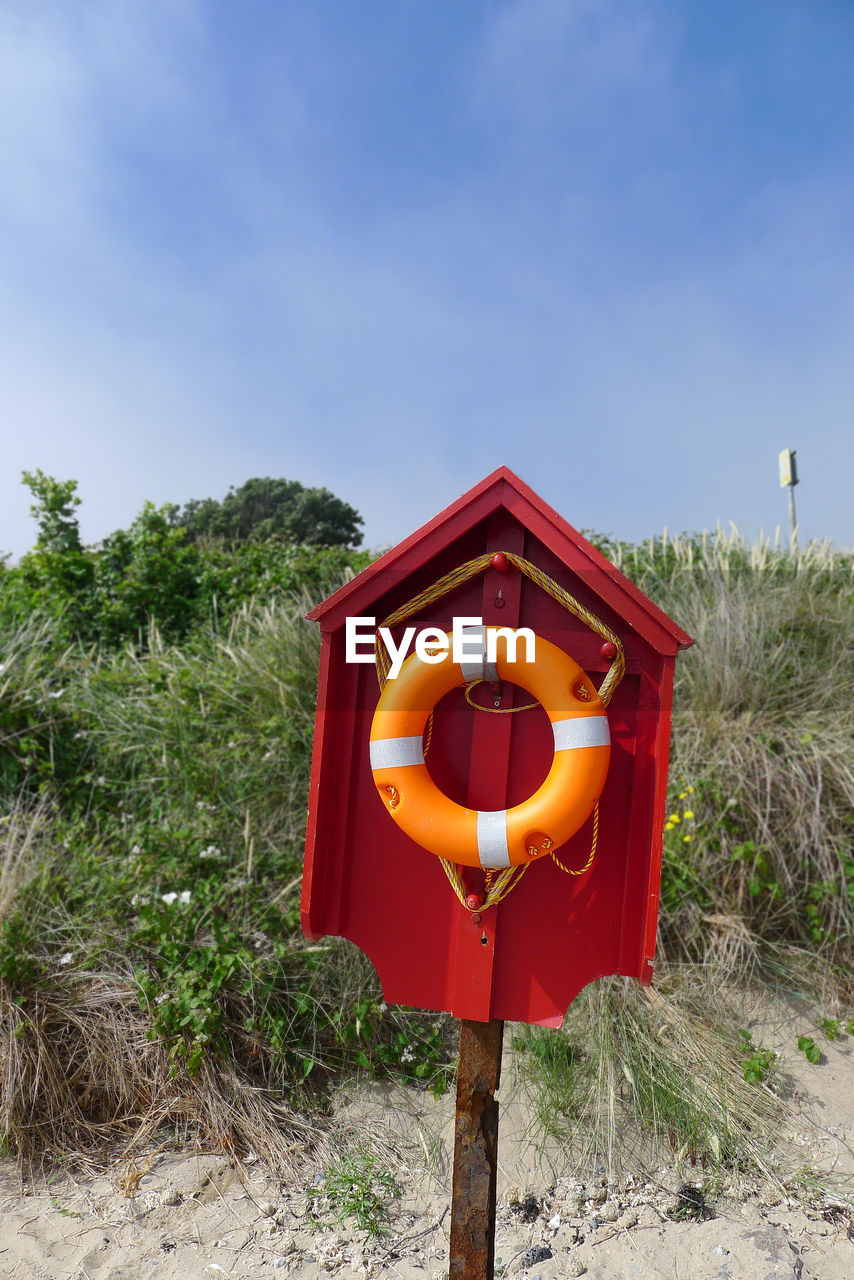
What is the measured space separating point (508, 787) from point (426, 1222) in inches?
66.3

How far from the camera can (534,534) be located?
5.55ft

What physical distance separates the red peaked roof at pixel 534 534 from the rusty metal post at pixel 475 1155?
972mm

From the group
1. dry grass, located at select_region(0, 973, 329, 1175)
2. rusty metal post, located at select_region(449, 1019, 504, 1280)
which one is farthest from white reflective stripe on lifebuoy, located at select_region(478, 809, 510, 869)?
dry grass, located at select_region(0, 973, 329, 1175)

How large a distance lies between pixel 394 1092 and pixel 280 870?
3.43 ft

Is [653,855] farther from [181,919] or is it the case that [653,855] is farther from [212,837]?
[212,837]

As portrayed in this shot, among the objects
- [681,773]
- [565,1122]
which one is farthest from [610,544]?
[565,1122]

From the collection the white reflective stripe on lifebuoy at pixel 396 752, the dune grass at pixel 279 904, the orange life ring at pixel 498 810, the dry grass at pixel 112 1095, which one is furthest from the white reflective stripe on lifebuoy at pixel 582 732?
the dry grass at pixel 112 1095

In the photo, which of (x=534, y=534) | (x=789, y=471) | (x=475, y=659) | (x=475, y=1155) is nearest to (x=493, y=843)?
(x=475, y=659)

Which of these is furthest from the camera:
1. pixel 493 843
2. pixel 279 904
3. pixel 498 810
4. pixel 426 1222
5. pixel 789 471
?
pixel 789 471

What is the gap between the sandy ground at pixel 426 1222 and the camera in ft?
7.55

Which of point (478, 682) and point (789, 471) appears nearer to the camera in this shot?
point (478, 682)

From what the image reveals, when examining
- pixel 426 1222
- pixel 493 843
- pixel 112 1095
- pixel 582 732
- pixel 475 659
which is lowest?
pixel 426 1222

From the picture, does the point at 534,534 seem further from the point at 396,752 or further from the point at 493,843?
the point at 493,843

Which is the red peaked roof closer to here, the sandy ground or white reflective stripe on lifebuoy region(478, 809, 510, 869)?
white reflective stripe on lifebuoy region(478, 809, 510, 869)
